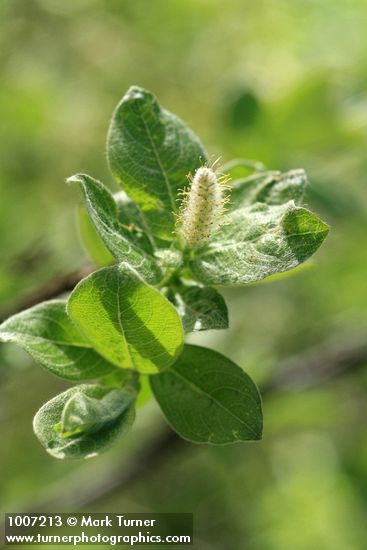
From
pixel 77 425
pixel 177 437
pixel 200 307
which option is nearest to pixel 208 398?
pixel 200 307

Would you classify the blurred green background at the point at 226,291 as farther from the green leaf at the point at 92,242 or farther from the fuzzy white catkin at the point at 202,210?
the fuzzy white catkin at the point at 202,210

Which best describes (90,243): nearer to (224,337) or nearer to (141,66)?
(224,337)

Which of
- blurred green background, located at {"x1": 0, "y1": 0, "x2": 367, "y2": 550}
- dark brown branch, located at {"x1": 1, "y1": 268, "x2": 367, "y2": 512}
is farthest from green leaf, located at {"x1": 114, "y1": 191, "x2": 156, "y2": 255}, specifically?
dark brown branch, located at {"x1": 1, "y1": 268, "x2": 367, "y2": 512}

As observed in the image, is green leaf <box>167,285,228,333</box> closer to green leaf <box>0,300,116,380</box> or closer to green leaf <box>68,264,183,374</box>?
green leaf <box>68,264,183,374</box>

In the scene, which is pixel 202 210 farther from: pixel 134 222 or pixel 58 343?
pixel 58 343

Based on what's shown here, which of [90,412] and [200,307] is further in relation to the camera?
[200,307]

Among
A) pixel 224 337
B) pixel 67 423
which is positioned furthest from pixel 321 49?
pixel 67 423

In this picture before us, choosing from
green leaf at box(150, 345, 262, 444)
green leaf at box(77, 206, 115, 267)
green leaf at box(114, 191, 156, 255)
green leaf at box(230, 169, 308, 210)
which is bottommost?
green leaf at box(150, 345, 262, 444)
